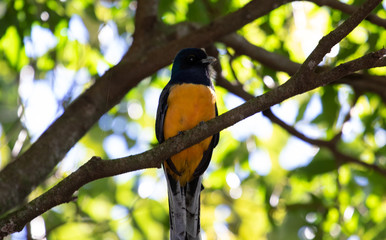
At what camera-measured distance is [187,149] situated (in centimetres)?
502

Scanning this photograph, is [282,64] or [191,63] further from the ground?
[191,63]

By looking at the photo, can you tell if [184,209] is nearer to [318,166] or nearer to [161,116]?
[161,116]

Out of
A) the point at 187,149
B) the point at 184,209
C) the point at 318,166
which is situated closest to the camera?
the point at 184,209

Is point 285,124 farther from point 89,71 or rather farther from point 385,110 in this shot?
point 89,71

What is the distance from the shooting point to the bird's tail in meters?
4.70

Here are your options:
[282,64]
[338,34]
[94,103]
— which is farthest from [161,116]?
[338,34]

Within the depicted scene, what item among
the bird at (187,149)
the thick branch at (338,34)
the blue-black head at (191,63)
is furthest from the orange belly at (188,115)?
the thick branch at (338,34)

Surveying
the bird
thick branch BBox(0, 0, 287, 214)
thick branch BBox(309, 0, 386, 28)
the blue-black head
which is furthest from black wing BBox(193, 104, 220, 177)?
thick branch BBox(309, 0, 386, 28)

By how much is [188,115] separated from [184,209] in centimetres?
93

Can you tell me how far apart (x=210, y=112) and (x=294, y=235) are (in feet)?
5.79

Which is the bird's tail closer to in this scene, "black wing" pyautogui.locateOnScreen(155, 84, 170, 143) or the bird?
the bird

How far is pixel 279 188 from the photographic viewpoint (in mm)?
6848

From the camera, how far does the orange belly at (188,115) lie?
16.0ft

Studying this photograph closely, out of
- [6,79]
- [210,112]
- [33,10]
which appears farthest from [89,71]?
[210,112]
